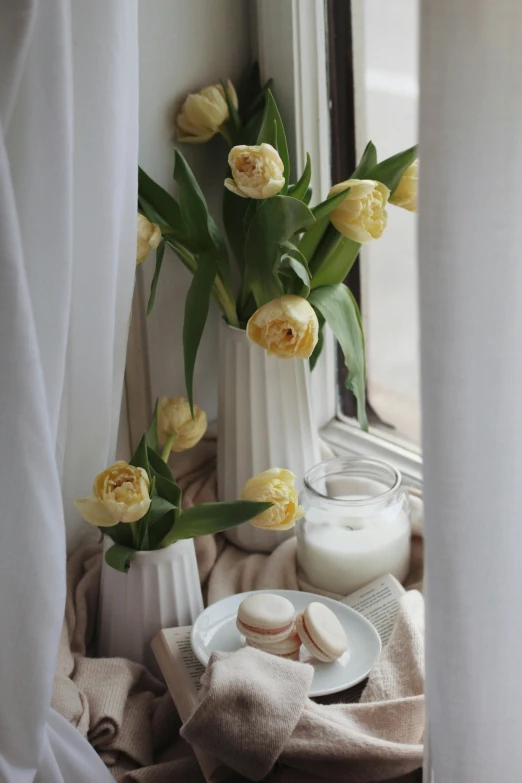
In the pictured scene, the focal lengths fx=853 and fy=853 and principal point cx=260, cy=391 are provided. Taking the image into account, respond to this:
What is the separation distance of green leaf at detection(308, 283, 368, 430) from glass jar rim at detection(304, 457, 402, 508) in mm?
81

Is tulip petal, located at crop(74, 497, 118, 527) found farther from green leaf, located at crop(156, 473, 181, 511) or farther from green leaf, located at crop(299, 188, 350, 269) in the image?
green leaf, located at crop(299, 188, 350, 269)

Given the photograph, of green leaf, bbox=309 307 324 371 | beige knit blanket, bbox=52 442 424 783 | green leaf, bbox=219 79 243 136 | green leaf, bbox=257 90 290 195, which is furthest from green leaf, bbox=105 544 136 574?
green leaf, bbox=219 79 243 136

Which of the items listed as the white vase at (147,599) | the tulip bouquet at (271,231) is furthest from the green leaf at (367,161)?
the white vase at (147,599)

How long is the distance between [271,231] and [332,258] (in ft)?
0.31

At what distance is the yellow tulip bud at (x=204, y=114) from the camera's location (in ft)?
3.35

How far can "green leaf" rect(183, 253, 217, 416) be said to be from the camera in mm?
952

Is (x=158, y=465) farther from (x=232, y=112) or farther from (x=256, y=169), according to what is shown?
(x=232, y=112)

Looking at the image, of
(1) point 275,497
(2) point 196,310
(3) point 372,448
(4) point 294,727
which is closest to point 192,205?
(2) point 196,310

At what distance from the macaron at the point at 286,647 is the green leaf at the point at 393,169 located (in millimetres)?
478

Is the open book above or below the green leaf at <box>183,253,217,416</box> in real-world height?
below

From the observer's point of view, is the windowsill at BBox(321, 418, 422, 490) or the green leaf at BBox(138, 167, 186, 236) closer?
the green leaf at BBox(138, 167, 186, 236)

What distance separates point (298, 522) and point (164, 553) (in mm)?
178

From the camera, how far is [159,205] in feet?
3.22

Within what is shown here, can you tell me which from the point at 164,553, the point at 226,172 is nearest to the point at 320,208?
the point at 226,172
